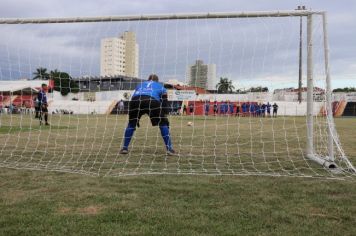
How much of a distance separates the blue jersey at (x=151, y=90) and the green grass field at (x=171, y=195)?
1.15 meters

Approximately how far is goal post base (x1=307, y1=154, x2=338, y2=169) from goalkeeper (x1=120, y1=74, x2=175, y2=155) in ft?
8.36

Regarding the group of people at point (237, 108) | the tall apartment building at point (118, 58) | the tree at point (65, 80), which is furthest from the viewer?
the group of people at point (237, 108)

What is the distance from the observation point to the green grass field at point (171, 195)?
12.6ft

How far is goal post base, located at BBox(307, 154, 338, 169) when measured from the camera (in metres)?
7.04

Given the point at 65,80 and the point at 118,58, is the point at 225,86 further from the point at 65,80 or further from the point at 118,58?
the point at 65,80

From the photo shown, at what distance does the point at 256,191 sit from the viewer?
5258 millimetres

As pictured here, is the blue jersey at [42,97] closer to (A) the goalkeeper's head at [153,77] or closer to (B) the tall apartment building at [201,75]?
(A) the goalkeeper's head at [153,77]

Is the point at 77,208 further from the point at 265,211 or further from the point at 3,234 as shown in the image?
the point at 265,211

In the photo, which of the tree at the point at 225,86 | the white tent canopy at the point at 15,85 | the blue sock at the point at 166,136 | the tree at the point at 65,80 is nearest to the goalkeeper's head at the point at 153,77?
the blue sock at the point at 166,136

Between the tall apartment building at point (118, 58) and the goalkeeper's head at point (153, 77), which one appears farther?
the tall apartment building at point (118, 58)

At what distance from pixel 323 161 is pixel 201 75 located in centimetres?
294

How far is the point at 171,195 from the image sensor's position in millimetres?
5000

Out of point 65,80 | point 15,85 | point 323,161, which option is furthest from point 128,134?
point 15,85

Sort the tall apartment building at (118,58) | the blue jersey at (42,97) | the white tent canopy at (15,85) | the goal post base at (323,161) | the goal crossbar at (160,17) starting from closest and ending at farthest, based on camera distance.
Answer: the goal post base at (323,161)
the goal crossbar at (160,17)
the tall apartment building at (118,58)
the white tent canopy at (15,85)
the blue jersey at (42,97)
